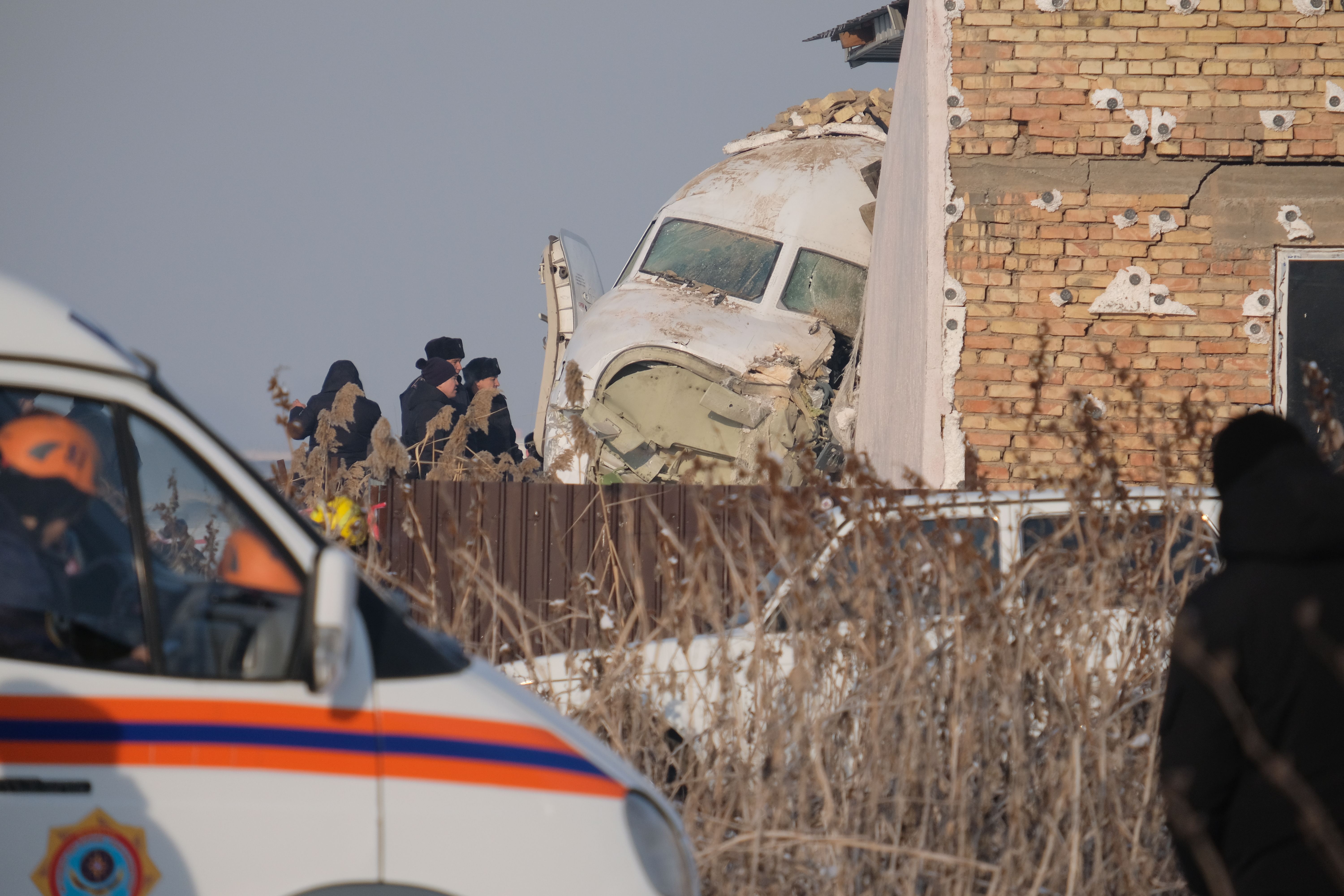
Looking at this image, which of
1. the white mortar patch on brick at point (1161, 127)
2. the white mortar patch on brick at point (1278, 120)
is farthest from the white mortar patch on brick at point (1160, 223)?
the white mortar patch on brick at point (1278, 120)

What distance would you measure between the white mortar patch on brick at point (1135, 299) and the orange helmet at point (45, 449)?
276 inches

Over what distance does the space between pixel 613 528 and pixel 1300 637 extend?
600 cm

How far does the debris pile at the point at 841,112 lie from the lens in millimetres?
13789

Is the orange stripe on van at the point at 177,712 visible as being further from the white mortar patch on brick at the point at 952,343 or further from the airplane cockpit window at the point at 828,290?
the airplane cockpit window at the point at 828,290

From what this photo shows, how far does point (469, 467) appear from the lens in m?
6.95

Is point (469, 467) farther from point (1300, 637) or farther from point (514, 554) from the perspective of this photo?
point (1300, 637)

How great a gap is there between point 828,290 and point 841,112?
116 inches

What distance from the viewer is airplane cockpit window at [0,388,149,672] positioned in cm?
240

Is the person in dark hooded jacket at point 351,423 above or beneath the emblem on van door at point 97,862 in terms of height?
above

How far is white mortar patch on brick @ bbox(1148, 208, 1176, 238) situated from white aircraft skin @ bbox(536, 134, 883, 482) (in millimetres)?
3473

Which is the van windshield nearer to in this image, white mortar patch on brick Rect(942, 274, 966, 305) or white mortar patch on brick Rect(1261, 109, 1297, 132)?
white mortar patch on brick Rect(942, 274, 966, 305)

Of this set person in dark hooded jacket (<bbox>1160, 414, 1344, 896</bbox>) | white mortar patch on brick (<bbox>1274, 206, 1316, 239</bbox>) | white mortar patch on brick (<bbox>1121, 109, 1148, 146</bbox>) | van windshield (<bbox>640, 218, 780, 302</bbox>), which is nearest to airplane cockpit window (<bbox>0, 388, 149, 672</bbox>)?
person in dark hooded jacket (<bbox>1160, 414, 1344, 896</bbox>)

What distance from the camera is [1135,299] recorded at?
27.0ft

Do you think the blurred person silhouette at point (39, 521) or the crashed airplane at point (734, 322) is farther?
the crashed airplane at point (734, 322)
